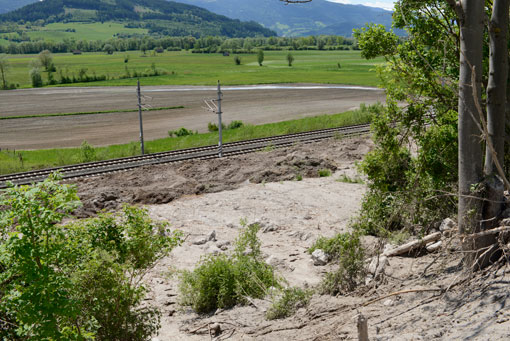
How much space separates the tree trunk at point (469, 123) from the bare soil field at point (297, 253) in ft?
2.26

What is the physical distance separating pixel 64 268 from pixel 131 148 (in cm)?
3453

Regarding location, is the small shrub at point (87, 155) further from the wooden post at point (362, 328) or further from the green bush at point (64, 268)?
the wooden post at point (362, 328)

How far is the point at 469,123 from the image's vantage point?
8.23m

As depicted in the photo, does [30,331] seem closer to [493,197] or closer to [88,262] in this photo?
[88,262]

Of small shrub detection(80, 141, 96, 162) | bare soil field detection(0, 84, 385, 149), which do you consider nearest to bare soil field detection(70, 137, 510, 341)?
small shrub detection(80, 141, 96, 162)

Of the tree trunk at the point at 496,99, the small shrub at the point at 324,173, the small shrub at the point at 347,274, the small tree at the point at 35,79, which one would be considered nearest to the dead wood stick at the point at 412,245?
the small shrub at the point at 347,274

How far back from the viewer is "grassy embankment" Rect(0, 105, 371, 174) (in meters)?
37.7

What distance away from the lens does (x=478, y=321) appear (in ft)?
21.7

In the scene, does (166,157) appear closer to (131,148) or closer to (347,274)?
(131,148)

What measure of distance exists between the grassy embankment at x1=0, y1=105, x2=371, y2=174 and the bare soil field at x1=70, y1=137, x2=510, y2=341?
8805 mm

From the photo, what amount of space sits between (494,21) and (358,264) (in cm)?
530

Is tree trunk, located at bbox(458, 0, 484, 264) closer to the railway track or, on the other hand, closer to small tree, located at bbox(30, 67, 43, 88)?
the railway track

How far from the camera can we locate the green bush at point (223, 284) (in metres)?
11.8

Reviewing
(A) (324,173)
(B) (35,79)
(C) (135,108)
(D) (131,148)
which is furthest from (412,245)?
(B) (35,79)
